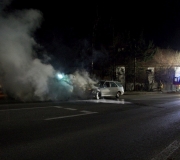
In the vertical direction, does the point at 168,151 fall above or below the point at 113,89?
below

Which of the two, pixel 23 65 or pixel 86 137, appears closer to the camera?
pixel 86 137

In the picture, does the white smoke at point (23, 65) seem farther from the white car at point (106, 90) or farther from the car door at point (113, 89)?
the car door at point (113, 89)

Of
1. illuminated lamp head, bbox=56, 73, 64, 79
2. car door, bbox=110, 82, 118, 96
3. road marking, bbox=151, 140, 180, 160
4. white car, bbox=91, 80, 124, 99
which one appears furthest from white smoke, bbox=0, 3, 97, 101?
road marking, bbox=151, 140, 180, 160

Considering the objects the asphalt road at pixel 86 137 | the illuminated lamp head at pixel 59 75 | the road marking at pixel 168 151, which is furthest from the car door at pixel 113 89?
the road marking at pixel 168 151

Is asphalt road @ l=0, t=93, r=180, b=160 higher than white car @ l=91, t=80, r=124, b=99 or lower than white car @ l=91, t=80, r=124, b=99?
lower

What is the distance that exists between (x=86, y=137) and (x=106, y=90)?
14058 millimetres

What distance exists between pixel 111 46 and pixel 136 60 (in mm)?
4646

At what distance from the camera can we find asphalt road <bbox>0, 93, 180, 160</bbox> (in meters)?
6.07

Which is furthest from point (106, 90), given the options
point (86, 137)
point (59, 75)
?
point (86, 137)

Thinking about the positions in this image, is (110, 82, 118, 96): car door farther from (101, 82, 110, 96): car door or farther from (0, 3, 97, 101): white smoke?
(0, 3, 97, 101): white smoke

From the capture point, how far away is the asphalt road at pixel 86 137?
19.9ft

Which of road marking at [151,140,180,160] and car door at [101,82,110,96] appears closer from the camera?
road marking at [151,140,180,160]

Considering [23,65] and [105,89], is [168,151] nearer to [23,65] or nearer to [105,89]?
[23,65]

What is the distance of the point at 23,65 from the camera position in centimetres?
1719
